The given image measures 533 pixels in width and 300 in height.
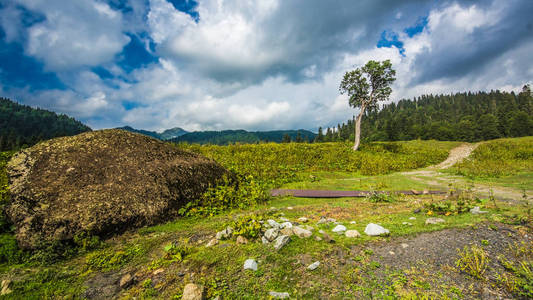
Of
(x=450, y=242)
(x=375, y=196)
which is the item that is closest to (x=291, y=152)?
(x=375, y=196)

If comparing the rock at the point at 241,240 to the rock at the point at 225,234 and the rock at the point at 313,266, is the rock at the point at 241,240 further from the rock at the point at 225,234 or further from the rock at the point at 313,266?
the rock at the point at 313,266

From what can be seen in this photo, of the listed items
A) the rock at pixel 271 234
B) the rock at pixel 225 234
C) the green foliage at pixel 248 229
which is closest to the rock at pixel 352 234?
the rock at pixel 271 234

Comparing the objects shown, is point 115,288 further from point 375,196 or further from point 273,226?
point 375,196

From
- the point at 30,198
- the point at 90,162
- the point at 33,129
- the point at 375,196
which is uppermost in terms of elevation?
the point at 33,129

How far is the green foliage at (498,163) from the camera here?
12125 mm

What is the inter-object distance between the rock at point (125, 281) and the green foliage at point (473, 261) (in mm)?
4300

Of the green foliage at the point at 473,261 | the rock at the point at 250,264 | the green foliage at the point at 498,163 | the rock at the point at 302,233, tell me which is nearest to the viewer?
the green foliage at the point at 473,261

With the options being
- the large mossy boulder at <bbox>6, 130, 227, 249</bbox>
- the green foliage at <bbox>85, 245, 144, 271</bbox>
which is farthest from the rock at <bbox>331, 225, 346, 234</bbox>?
the large mossy boulder at <bbox>6, 130, 227, 249</bbox>

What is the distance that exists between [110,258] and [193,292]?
2174 mm

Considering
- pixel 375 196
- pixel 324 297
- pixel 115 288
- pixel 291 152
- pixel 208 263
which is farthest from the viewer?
pixel 291 152

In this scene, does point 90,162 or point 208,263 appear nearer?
point 208,263

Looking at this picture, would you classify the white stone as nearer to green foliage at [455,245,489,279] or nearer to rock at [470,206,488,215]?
green foliage at [455,245,489,279]

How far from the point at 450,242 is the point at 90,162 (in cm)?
772

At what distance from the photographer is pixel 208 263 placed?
10.00ft
